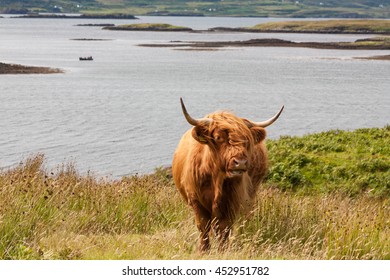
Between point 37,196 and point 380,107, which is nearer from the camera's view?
point 37,196

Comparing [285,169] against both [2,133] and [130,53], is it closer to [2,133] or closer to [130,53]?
[2,133]

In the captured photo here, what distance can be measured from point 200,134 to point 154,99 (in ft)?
154

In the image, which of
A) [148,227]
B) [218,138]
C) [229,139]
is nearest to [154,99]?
[148,227]

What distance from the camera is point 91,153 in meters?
32.5

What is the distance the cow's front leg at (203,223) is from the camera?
31.9ft

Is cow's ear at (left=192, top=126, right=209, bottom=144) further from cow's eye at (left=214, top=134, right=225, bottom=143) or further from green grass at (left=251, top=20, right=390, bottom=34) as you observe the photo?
green grass at (left=251, top=20, right=390, bottom=34)

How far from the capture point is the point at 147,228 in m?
11.0

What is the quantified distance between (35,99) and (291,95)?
61.1 ft

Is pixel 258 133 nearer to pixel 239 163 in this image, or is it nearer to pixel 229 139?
pixel 229 139

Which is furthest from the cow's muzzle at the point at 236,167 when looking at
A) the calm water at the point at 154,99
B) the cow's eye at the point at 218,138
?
the calm water at the point at 154,99

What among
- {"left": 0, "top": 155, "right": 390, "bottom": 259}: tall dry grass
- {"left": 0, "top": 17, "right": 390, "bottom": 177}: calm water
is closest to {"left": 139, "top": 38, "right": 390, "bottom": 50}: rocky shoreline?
{"left": 0, "top": 17, "right": 390, "bottom": 177}: calm water

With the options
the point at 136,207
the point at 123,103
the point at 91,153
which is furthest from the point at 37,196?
the point at 123,103

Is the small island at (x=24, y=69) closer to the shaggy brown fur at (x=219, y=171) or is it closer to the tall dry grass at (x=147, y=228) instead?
the tall dry grass at (x=147, y=228)
